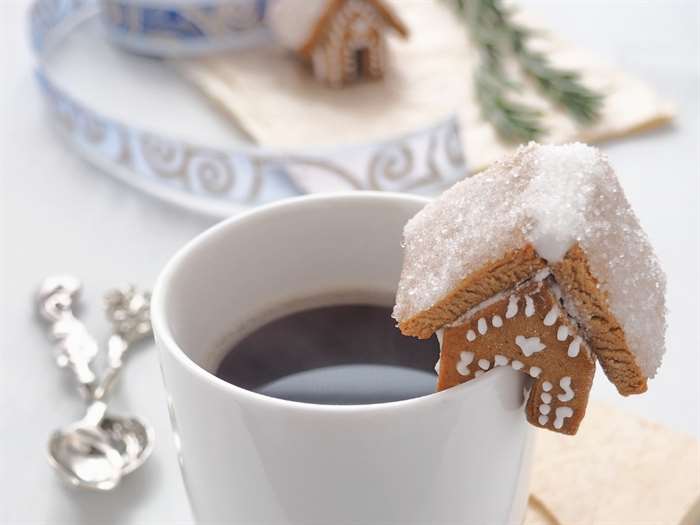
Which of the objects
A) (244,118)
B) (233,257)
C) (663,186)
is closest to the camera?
(233,257)

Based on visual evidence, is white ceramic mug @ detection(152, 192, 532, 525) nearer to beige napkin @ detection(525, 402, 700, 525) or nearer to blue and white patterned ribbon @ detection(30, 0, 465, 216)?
beige napkin @ detection(525, 402, 700, 525)

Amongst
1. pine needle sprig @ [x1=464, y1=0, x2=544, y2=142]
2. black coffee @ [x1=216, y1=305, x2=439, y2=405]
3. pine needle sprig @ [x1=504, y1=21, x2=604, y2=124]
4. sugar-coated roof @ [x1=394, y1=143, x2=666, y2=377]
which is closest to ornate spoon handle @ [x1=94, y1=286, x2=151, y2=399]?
black coffee @ [x1=216, y1=305, x2=439, y2=405]

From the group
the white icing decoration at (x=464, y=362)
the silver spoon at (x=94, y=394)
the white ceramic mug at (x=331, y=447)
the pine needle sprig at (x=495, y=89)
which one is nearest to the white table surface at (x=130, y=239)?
the silver spoon at (x=94, y=394)

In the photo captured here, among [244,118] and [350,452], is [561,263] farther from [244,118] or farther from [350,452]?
[244,118]

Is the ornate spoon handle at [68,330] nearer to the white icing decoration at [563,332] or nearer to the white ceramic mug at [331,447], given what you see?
the white ceramic mug at [331,447]

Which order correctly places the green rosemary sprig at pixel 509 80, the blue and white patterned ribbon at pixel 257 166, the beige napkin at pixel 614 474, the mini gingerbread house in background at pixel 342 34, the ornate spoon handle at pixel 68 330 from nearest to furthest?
the beige napkin at pixel 614 474 < the ornate spoon handle at pixel 68 330 < the blue and white patterned ribbon at pixel 257 166 < the green rosemary sprig at pixel 509 80 < the mini gingerbread house in background at pixel 342 34

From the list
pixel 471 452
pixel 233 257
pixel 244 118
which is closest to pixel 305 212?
pixel 233 257
